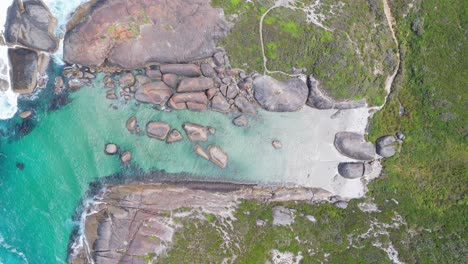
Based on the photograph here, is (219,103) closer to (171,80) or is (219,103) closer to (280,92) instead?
(171,80)

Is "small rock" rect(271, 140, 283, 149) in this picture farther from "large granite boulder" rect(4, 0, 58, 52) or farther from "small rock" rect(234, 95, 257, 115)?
"large granite boulder" rect(4, 0, 58, 52)

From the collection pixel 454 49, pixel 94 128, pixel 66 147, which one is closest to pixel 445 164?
pixel 454 49

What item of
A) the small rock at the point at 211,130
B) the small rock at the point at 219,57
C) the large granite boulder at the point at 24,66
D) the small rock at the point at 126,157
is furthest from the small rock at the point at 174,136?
the large granite boulder at the point at 24,66

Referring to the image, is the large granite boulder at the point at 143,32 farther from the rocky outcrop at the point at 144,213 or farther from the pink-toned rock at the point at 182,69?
the rocky outcrop at the point at 144,213

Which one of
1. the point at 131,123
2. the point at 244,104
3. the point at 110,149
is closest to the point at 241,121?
the point at 244,104

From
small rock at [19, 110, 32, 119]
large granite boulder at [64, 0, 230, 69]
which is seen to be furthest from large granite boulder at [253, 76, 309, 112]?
small rock at [19, 110, 32, 119]
